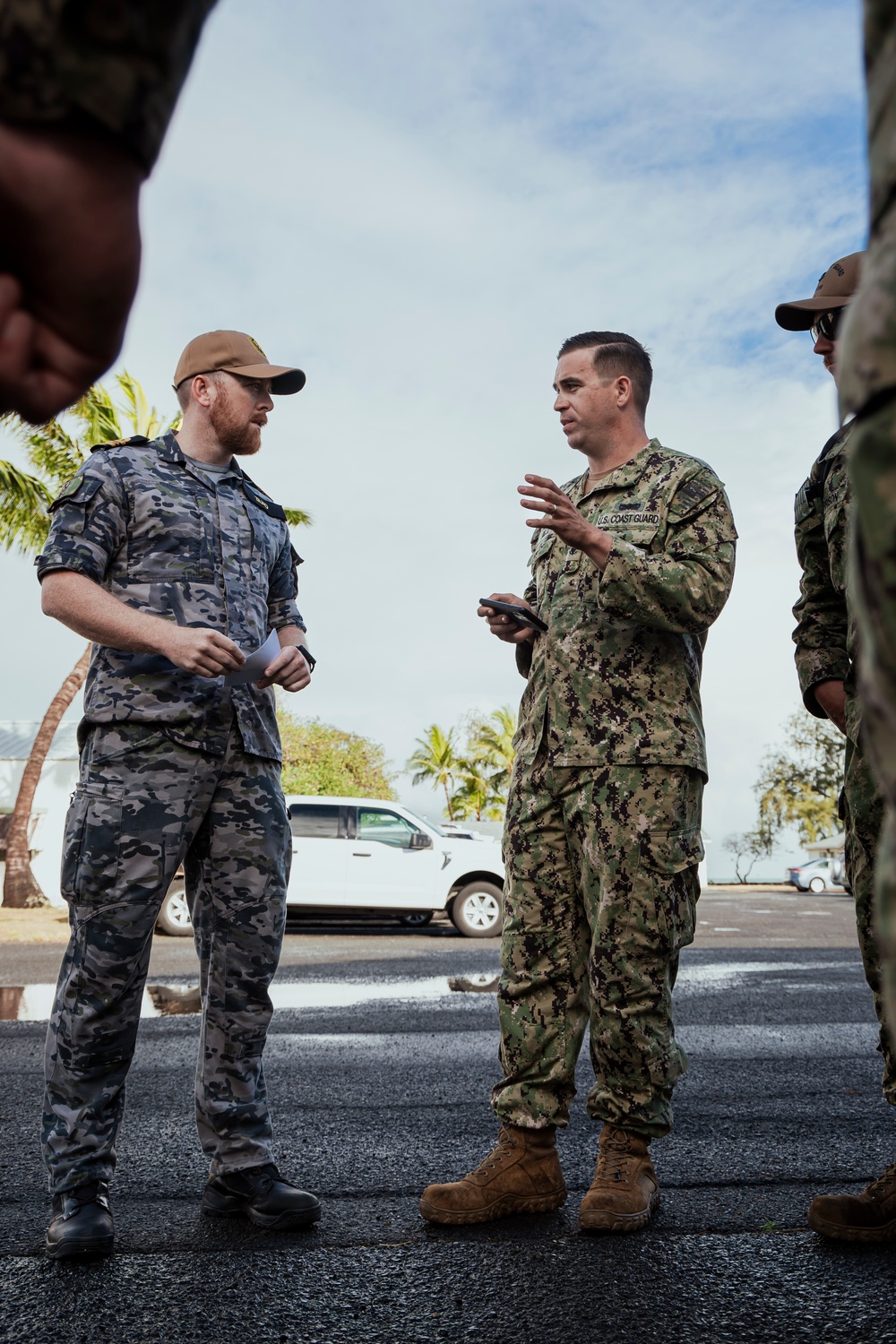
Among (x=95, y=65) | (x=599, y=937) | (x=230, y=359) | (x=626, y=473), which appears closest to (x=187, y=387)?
(x=230, y=359)

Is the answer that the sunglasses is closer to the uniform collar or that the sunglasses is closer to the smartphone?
the uniform collar

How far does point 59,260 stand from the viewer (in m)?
0.98

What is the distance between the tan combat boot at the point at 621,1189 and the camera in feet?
8.30

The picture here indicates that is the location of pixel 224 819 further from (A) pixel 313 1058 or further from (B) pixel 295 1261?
(A) pixel 313 1058

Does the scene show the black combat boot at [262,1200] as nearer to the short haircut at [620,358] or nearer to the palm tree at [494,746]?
the short haircut at [620,358]

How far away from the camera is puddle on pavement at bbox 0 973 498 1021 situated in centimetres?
689

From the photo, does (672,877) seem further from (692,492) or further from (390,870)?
(390,870)

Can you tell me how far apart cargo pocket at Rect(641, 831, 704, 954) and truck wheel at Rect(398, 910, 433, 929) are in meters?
12.4

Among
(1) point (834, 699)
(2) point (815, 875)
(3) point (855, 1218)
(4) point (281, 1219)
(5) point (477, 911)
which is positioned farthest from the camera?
(2) point (815, 875)

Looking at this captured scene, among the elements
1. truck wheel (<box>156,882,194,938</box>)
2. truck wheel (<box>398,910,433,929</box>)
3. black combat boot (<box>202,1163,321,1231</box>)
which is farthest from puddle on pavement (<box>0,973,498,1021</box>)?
truck wheel (<box>398,910,433,929</box>)

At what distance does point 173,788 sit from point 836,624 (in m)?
1.78

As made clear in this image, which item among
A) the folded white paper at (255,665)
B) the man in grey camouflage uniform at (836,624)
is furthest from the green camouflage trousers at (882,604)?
the folded white paper at (255,665)

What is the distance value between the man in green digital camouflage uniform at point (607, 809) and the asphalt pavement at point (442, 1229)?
0.19m

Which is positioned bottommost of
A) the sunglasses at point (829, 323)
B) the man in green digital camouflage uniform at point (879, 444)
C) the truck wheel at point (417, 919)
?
the truck wheel at point (417, 919)
